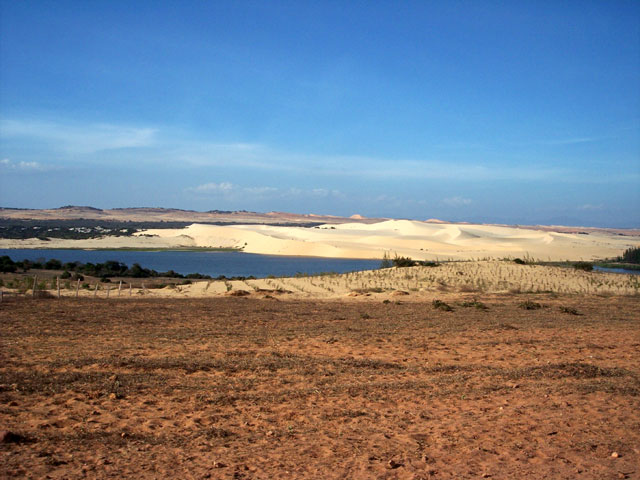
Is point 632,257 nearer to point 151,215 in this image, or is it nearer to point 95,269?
point 95,269

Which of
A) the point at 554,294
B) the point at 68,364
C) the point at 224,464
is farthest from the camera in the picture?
Result: the point at 554,294

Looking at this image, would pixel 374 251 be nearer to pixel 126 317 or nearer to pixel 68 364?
pixel 126 317

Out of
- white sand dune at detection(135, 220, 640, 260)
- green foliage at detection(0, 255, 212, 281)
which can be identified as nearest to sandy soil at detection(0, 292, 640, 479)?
green foliage at detection(0, 255, 212, 281)

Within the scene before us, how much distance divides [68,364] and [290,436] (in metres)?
3.87

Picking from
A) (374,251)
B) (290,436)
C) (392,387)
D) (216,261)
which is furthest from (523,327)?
(374,251)

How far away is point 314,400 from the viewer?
262 inches

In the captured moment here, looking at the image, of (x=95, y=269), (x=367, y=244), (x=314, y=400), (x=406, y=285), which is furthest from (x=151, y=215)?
(x=314, y=400)

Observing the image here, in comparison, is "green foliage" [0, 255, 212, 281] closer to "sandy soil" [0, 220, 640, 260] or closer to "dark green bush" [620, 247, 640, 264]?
"sandy soil" [0, 220, 640, 260]

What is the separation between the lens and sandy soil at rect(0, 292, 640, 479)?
486cm

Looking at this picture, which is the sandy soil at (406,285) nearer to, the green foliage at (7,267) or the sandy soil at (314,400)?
the green foliage at (7,267)

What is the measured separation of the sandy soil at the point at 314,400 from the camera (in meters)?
4.86

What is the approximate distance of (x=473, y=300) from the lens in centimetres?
1878

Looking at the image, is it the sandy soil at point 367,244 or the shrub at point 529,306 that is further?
the sandy soil at point 367,244

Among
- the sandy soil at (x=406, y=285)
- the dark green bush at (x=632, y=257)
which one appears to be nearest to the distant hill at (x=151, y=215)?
the dark green bush at (x=632, y=257)
